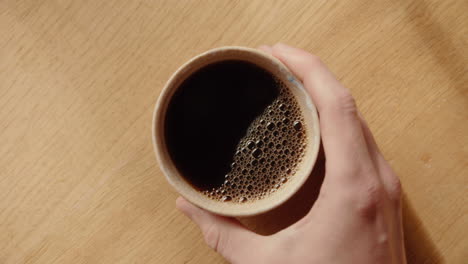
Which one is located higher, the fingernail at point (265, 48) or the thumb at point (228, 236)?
the fingernail at point (265, 48)

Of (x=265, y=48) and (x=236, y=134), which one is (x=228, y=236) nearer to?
A: (x=236, y=134)

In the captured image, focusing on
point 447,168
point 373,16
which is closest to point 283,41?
point 373,16

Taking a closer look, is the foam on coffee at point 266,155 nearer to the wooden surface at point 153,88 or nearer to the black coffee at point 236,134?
the black coffee at point 236,134

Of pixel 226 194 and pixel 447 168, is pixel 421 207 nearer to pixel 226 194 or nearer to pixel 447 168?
pixel 447 168

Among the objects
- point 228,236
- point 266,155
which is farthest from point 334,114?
point 228,236

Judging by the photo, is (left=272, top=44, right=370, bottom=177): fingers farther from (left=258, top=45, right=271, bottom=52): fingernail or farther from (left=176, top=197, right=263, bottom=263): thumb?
(left=176, top=197, right=263, bottom=263): thumb

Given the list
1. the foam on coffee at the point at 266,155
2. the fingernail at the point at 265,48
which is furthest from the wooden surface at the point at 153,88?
the foam on coffee at the point at 266,155

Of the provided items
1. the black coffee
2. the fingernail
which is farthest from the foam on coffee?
the fingernail
